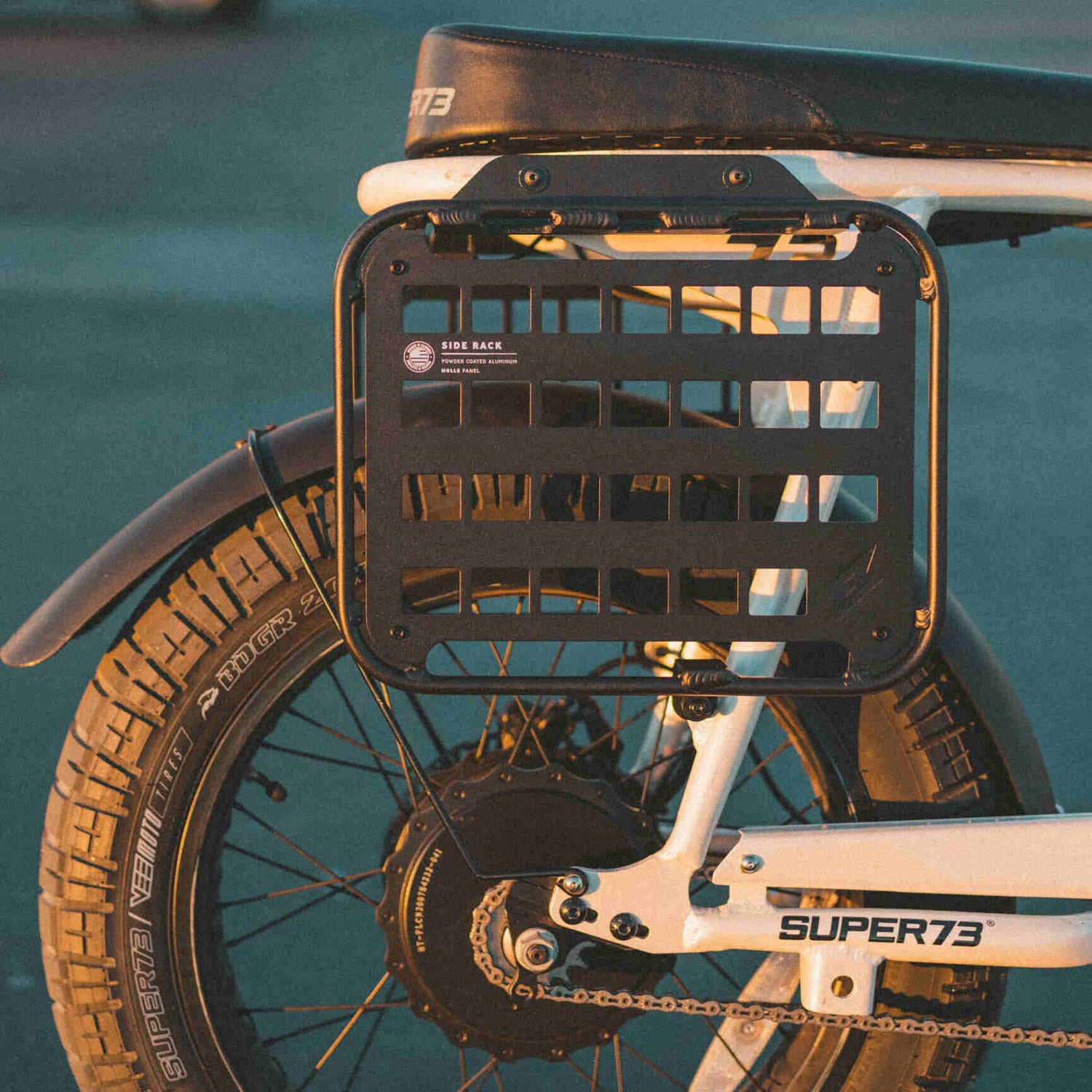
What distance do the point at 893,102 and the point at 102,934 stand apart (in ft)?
4.08

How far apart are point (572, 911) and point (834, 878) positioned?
0.94ft

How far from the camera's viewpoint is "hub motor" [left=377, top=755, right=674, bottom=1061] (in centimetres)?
164

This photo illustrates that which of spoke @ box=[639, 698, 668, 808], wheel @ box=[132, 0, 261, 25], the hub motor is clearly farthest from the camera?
wheel @ box=[132, 0, 261, 25]

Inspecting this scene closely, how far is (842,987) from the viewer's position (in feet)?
5.18

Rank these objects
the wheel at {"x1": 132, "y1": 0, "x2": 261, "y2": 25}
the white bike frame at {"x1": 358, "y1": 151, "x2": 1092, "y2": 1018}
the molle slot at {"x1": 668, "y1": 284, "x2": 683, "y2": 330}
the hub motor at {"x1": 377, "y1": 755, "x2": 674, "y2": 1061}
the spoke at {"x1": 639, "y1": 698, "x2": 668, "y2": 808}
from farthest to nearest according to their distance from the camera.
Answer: the wheel at {"x1": 132, "y1": 0, "x2": 261, "y2": 25}
the spoke at {"x1": 639, "y1": 698, "x2": 668, "y2": 808}
the hub motor at {"x1": 377, "y1": 755, "x2": 674, "y2": 1061}
the white bike frame at {"x1": 358, "y1": 151, "x2": 1092, "y2": 1018}
the molle slot at {"x1": 668, "y1": 284, "x2": 683, "y2": 330}

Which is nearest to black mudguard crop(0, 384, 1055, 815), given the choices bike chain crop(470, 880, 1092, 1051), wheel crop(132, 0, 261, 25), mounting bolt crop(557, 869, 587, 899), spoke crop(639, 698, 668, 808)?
bike chain crop(470, 880, 1092, 1051)

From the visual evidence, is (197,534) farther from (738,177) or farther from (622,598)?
(738,177)

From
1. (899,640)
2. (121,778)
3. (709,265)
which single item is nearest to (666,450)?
(709,265)

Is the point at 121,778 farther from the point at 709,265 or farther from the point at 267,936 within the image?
the point at 267,936

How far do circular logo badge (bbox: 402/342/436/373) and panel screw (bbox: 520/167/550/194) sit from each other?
0.17 m

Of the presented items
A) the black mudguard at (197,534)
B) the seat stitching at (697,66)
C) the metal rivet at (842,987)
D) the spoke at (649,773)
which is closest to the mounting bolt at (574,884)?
the spoke at (649,773)

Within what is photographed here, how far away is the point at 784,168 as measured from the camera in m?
1.32

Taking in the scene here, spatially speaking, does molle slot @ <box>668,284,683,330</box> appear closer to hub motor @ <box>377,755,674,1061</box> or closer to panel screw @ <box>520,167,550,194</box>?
panel screw @ <box>520,167,550,194</box>

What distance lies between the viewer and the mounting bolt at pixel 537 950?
157 cm
